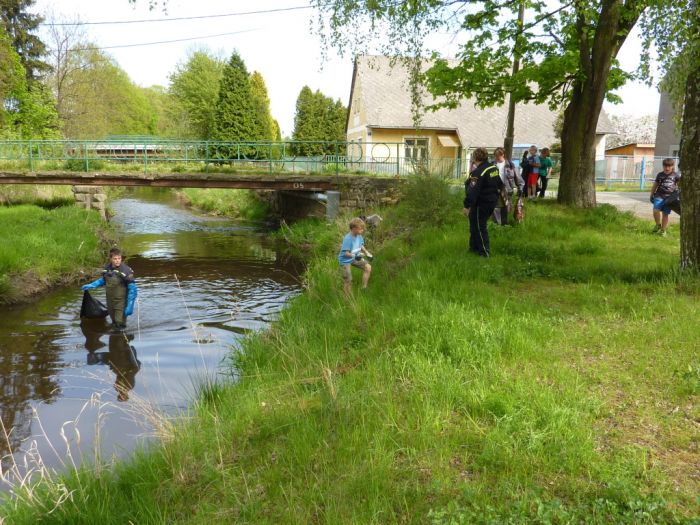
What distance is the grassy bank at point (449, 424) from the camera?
11.1ft

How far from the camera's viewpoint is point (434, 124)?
35.4 m

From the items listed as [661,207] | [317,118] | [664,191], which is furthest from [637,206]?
[317,118]

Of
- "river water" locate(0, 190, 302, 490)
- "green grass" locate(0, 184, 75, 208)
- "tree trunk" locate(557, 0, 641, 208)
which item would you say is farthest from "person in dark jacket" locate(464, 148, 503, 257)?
"green grass" locate(0, 184, 75, 208)

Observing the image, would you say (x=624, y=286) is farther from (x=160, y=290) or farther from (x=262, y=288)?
(x=160, y=290)

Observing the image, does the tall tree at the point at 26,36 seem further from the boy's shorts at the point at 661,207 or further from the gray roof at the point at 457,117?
the boy's shorts at the point at 661,207

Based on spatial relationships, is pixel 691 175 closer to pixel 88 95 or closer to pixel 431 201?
pixel 431 201

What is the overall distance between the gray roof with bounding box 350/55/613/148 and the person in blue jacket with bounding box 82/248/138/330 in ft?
90.1

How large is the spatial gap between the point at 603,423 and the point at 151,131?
81992mm

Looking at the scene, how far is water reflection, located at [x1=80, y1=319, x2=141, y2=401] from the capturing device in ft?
25.7

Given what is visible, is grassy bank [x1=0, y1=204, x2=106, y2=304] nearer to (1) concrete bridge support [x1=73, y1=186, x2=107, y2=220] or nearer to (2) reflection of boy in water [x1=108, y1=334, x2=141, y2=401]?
(1) concrete bridge support [x1=73, y1=186, x2=107, y2=220]

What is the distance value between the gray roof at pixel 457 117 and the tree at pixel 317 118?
12744mm

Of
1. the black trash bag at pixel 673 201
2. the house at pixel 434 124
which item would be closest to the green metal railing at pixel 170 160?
the black trash bag at pixel 673 201

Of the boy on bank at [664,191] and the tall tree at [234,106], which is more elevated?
the tall tree at [234,106]

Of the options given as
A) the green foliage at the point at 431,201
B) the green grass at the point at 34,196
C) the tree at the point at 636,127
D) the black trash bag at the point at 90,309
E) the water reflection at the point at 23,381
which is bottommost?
the water reflection at the point at 23,381
